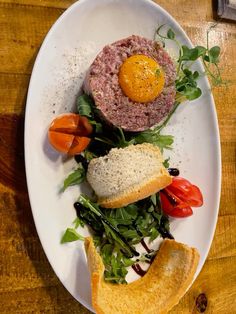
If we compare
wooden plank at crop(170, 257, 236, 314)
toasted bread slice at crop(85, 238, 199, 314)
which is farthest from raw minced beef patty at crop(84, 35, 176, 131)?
wooden plank at crop(170, 257, 236, 314)

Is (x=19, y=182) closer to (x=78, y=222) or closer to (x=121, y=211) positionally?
(x=78, y=222)

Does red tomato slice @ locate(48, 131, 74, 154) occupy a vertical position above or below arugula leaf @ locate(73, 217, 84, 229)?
above

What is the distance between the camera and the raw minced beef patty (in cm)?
264

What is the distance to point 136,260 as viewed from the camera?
9.36 ft

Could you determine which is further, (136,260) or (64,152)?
(136,260)

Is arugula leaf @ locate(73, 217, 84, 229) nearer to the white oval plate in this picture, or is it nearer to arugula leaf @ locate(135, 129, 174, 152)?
the white oval plate

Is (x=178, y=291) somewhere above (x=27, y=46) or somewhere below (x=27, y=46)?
below

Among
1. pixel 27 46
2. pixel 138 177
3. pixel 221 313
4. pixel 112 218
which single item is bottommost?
pixel 221 313

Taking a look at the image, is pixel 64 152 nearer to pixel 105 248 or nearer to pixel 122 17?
pixel 105 248

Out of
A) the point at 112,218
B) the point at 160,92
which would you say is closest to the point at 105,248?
the point at 112,218

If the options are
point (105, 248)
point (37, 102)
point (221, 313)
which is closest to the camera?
point (37, 102)

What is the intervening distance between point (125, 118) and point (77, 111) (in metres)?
0.26

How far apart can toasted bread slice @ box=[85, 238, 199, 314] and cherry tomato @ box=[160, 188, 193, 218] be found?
0.17 meters

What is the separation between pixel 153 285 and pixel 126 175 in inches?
24.7
